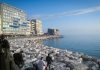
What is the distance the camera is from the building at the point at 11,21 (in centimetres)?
8406

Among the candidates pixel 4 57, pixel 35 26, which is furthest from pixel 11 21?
pixel 4 57

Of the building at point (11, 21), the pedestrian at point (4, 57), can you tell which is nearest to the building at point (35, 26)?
the building at point (11, 21)

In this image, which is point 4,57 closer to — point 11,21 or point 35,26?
point 11,21

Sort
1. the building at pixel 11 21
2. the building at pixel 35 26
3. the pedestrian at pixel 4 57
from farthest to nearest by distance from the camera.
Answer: the building at pixel 35 26, the building at pixel 11 21, the pedestrian at pixel 4 57

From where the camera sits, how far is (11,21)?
91438mm

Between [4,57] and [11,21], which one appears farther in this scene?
[11,21]

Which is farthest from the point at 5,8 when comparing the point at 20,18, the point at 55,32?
the point at 55,32

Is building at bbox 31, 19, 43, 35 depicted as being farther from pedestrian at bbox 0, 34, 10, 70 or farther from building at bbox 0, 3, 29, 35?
pedestrian at bbox 0, 34, 10, 70

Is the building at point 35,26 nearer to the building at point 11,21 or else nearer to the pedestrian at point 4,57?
the building at point 11,21

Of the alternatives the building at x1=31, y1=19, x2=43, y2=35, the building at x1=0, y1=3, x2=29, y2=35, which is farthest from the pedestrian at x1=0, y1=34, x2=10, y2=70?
the building at x1=31, y1=19, x2=43, y2=35

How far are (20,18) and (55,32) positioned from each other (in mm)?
90877

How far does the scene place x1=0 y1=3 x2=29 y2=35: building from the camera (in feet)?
276

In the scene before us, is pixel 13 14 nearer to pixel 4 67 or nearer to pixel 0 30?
pixel 0 30

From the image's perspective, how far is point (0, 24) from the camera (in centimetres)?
8219
